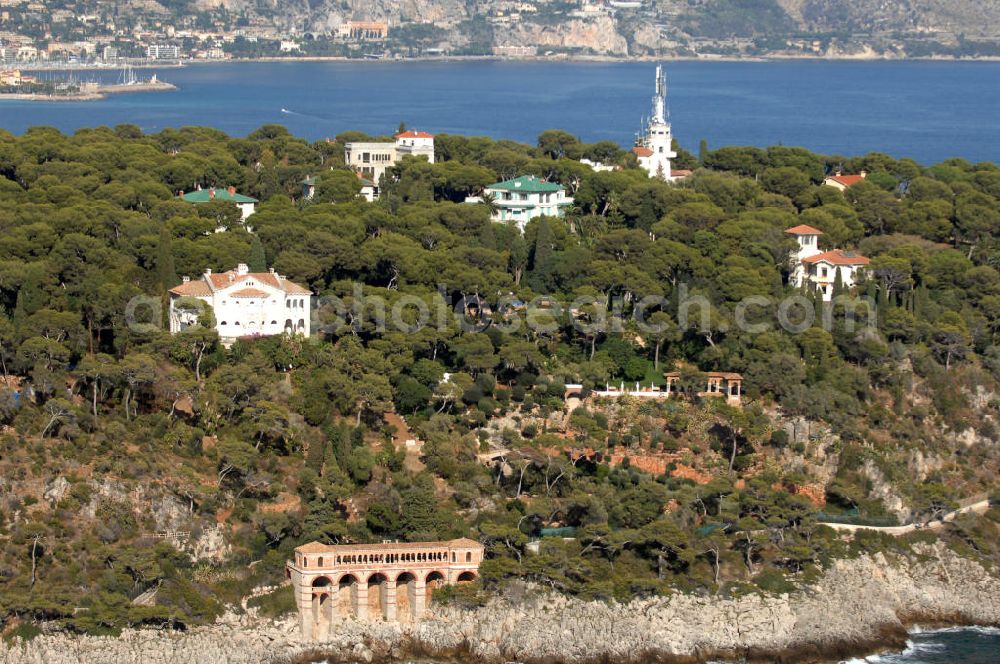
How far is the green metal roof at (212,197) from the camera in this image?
193ft

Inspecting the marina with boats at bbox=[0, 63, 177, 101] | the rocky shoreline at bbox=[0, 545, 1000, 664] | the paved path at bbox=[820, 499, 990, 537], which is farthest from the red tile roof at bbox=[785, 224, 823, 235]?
the marina with boats at bbox=[0, 63, 177, 101]

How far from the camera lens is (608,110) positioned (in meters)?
132

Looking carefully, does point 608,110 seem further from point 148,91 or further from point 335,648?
point 335,648

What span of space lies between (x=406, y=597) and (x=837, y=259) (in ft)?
71.3

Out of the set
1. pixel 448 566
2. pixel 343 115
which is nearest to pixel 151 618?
pixel 448 566

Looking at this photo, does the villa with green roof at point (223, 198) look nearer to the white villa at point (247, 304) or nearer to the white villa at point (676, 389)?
the white villa at point (247, 304)

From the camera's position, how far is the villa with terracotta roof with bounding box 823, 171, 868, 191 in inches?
2559

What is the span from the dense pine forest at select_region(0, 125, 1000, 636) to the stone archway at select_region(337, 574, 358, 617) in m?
1.13

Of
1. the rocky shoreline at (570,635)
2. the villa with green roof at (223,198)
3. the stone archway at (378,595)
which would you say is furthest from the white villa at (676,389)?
the villa with green roof at (223,198)

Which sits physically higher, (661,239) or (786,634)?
(661,239)

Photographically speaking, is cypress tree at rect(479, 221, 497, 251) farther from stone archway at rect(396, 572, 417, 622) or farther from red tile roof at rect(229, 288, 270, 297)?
stone archway at rect(396, 572, 417, 622)

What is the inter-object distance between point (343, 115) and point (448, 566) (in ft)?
283

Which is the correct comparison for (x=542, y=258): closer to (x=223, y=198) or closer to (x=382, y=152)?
(x=223, y=198)

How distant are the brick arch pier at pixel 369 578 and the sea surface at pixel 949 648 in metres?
8.89
